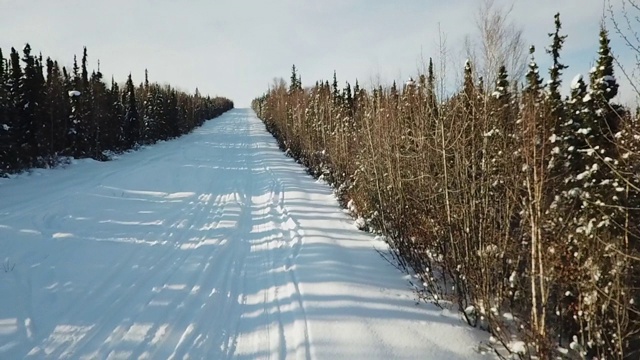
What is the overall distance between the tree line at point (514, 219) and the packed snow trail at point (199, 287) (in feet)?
2.53

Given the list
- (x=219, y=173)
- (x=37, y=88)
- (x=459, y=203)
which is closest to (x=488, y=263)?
(x=459, y=203)

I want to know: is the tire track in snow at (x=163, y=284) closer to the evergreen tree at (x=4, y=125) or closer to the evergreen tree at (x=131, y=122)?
the evergreen tree at (x=4, y=125)

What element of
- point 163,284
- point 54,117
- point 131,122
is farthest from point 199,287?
point 131,122

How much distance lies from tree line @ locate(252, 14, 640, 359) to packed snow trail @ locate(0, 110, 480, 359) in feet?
2.53

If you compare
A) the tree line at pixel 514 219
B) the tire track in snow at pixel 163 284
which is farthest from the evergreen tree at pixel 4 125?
the tree line at pixel 514 219

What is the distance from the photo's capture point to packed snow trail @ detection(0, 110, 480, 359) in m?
4.91

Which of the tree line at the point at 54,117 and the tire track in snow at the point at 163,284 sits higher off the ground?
the tree line at the point at 54,117

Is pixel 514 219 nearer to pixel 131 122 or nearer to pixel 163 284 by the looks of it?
pixel 163 284

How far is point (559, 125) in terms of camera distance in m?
11.2

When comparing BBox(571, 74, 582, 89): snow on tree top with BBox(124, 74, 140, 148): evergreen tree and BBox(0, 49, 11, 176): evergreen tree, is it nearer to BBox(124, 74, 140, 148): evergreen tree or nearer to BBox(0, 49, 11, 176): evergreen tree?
BBox(0, 49, 11, 176): evergreen tree

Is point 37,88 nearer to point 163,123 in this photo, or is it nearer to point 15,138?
point 15,138

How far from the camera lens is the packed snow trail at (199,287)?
4906mm

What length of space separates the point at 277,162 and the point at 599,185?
19148mm

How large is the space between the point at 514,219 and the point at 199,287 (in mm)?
5197
